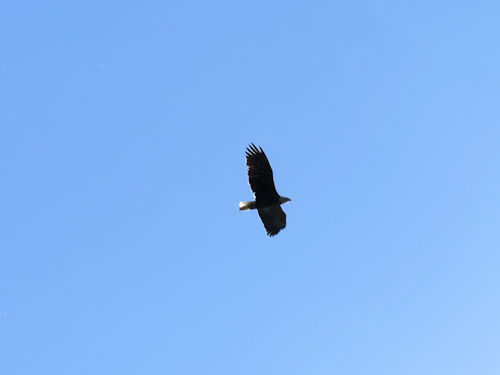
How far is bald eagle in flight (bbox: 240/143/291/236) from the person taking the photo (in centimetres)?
3055

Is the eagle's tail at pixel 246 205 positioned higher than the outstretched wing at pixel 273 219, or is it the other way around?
the eagle's tail at pixel 246 205

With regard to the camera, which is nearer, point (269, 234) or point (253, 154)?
point (253, 154)

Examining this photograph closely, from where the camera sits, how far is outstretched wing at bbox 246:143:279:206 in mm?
30516

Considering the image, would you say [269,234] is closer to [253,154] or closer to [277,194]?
[277,194]

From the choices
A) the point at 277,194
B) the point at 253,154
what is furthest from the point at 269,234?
the point at 253,154

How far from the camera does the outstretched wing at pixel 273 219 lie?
107ft

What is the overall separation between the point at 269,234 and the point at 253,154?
161 inches

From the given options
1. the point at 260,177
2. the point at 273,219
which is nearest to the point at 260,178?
the point at 260,177

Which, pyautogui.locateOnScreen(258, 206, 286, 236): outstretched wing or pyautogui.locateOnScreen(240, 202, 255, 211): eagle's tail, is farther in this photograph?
pyautogui.locateOnScreen(258, 206, 286, 236): outstretched wing

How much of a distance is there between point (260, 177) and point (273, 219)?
2642 millimetres

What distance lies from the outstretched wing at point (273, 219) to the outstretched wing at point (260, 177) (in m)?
0.81

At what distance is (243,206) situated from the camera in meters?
31.4

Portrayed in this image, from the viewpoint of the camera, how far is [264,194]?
3134cm

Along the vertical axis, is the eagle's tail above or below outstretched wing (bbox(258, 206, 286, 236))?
above
